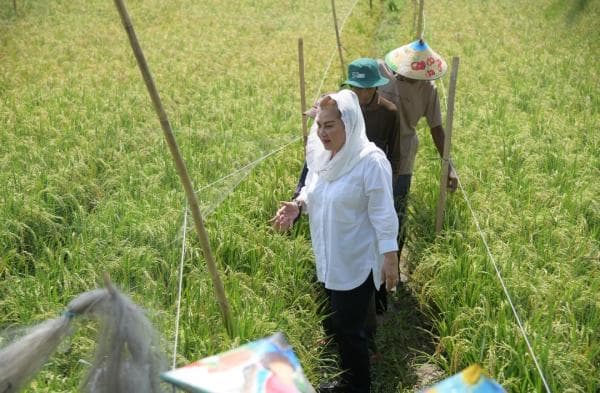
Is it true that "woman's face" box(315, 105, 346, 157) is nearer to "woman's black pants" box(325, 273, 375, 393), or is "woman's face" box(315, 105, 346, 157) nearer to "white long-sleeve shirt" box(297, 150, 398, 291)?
"white long-sleeve shirt" box(297, 150, 398, 291)

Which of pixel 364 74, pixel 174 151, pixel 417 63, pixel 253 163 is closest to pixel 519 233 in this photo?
pixel 417 63

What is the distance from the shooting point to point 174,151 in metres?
2.07

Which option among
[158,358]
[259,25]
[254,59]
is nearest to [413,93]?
[158,358]

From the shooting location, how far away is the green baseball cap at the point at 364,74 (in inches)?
113

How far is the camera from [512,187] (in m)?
4.16

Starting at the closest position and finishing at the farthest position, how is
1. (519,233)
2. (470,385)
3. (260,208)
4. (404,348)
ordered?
(470,385), (404,348), (519,233), (260,208)

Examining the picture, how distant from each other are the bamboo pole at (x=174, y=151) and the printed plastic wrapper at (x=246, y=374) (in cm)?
88

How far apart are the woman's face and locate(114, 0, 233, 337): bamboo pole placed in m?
0.57

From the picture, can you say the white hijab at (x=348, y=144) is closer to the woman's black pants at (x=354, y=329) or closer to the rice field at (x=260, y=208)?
the woman's black pants at (x=354, y=329)

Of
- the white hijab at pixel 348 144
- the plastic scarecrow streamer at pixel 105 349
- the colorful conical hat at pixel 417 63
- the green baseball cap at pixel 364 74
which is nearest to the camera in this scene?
the plastic scarecrow streamer at pixel 105 349

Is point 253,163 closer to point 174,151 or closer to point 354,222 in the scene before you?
point 354,222

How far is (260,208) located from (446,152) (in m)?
1.27

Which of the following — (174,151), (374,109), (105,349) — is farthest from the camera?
(374,109)

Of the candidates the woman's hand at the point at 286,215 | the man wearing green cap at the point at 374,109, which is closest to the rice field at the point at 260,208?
the woman's hand at the point at 286,215
